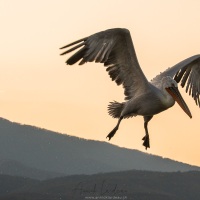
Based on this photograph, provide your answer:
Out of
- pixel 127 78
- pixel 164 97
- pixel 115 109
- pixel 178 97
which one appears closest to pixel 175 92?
pixel 178 97

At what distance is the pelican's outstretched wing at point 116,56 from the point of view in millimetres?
13766

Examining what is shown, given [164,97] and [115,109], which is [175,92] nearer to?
[164,97]

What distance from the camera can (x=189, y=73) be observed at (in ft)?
57.5

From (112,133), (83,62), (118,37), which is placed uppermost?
(118,37)

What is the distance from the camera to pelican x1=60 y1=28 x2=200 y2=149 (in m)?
13.9

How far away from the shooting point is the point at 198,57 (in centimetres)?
1736

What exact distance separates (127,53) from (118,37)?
473 millimetres

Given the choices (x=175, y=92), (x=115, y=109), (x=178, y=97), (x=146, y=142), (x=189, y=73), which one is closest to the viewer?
(x=178, y=97)

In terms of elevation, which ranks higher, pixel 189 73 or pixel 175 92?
pixel 189 73

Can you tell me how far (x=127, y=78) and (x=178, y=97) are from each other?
65.6 inches

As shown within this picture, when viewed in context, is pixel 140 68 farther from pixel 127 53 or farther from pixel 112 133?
pixel 112 133

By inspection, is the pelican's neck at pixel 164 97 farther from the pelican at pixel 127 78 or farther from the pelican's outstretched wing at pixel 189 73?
the pelican's outstretched wing at pixel 189 73

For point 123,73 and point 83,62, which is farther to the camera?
point 123,73

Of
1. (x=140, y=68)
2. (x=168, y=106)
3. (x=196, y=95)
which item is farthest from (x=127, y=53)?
(x=196, y=95)
